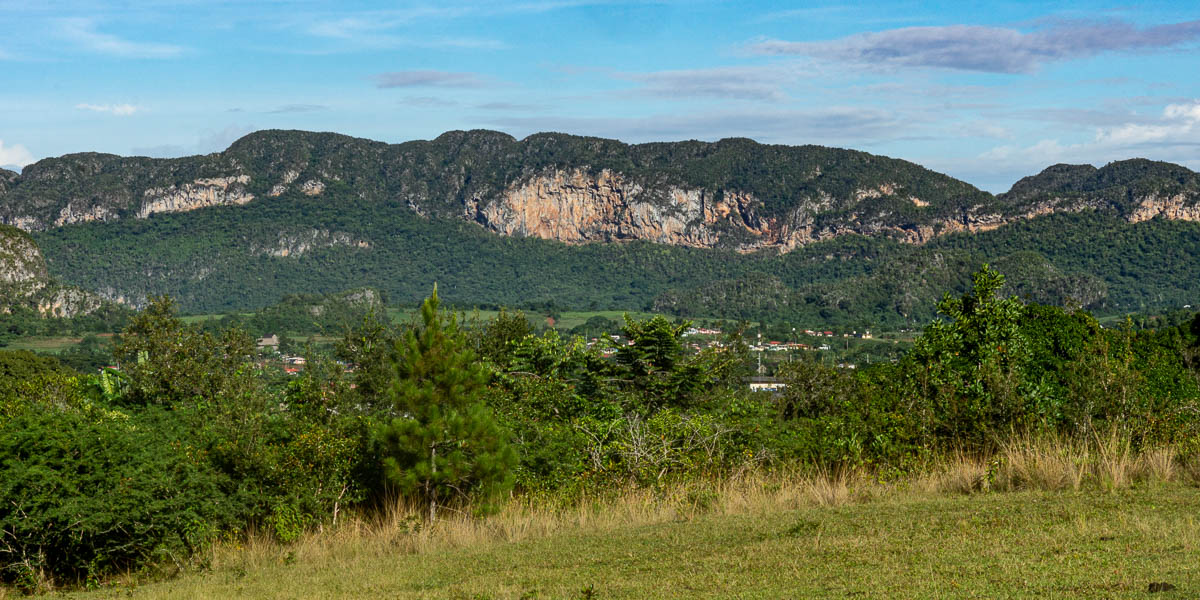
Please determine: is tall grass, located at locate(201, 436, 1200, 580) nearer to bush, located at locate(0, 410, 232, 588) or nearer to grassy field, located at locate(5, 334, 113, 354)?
bush, located at locate(0, 410, 232, 588)

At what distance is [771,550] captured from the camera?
589 cm

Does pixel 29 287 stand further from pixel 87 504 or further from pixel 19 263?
pixel 87 504

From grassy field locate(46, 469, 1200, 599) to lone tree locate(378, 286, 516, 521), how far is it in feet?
4.04

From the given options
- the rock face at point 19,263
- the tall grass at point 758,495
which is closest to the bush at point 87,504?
the tall grass at point 758,495

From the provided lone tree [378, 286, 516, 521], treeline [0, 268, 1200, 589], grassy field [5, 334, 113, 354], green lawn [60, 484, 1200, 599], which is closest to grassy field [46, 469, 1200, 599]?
green lawn [60, 484, 1200, 599]

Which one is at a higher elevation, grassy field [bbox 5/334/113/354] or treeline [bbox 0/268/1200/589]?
treeline [bbox 0/268/1200/589]

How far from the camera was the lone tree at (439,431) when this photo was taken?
32.5ft

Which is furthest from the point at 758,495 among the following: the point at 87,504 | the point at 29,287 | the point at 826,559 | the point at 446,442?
the point at 29,287

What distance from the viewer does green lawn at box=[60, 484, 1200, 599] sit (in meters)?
4.84

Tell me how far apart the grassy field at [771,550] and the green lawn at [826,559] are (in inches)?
0.6

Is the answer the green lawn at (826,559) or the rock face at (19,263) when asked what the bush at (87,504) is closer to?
the green lawn at (826,559)

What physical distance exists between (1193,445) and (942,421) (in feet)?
7.24

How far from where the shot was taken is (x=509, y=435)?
11094 mm

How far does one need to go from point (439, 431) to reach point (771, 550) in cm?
482
